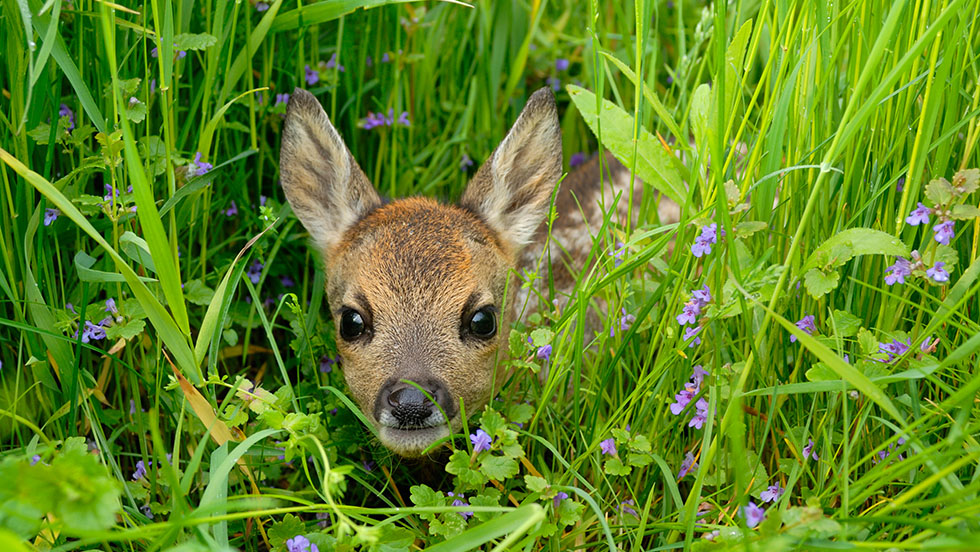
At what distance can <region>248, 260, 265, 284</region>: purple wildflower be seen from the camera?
391 cm

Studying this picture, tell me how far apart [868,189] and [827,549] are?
1254 mm

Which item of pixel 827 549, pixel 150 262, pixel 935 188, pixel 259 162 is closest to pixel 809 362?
pixel 935 188

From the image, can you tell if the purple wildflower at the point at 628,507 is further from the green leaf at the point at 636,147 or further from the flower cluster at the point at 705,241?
the green leaf at the point at 636,147

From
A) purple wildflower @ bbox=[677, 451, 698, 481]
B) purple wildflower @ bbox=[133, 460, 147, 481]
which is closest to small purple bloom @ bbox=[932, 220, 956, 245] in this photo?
purple wildflower @ bbox=[677, 451, 698, 481]

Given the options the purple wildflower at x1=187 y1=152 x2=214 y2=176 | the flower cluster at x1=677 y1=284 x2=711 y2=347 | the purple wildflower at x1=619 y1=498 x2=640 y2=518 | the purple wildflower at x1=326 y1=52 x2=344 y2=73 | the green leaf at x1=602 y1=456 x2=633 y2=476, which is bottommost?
the purple wildflower at x1=619 y1=498 x2=640 y2=518

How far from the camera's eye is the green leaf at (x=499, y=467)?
8.60ft

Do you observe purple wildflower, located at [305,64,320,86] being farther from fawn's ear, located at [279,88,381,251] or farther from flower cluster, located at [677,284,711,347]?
flower cluster, located at [677,284,711,347]

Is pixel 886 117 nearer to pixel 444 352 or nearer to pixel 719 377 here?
pixel 719 377

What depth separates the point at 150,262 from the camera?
3.02m

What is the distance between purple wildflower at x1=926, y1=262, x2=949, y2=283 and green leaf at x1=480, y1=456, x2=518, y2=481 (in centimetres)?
122

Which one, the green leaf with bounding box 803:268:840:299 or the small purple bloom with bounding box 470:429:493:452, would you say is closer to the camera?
the green leaf with bounding box 803:268:840:299

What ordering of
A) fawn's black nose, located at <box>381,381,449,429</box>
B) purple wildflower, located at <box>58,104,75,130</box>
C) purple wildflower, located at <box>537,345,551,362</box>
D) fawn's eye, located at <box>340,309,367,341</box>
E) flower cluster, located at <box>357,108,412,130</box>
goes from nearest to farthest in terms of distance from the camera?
purple wildflower, located at <box>537,345,551,362</box>
fawn's black nose, located at <box>381,381,449,429</box>
purple wildflower, located at <box>58,104,75,130</box>
fawn's eye, located at <box>340,309,367,341</box>
flower cluster, located at <box>357,108,412,130</box>

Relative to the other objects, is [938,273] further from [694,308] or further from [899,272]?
[694,308]

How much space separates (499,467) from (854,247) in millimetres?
1124
